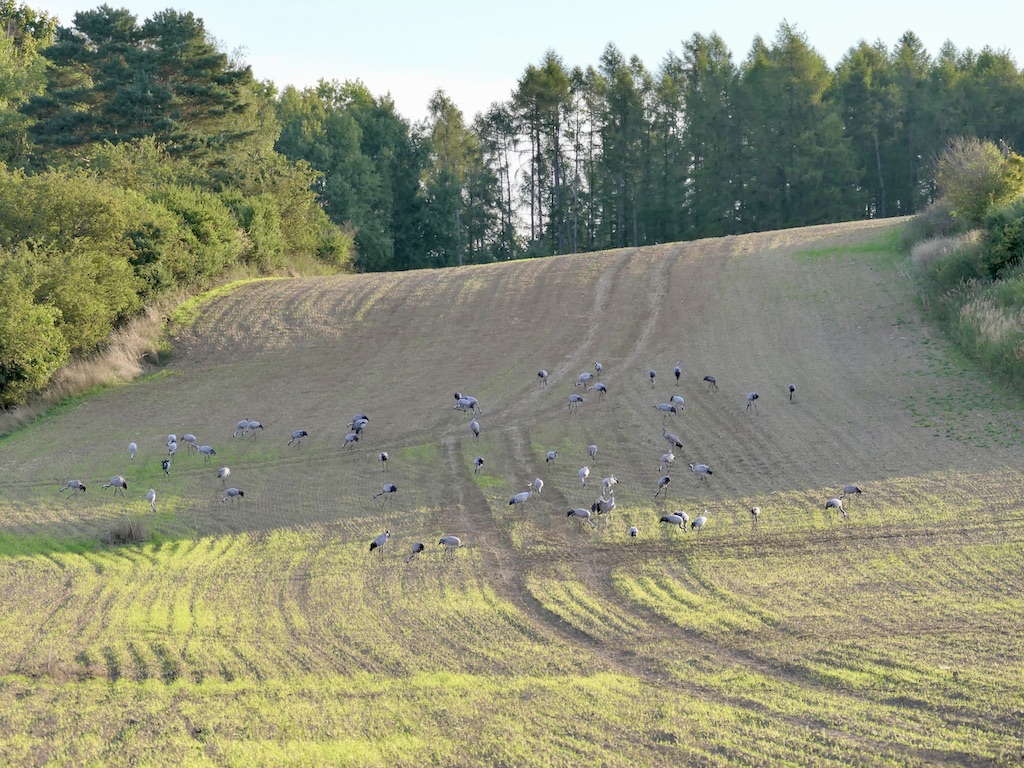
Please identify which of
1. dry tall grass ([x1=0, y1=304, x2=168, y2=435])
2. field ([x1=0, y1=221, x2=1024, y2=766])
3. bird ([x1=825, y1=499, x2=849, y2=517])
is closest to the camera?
field ([x1=0, y1=221, x2=1024, y2=766])

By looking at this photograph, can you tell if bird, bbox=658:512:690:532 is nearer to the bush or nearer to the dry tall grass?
the dry tall grass

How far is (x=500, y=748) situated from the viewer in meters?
11.1

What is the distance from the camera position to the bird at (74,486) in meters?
23.6

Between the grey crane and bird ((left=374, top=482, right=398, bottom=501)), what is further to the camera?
bird ((left=374, top=482, right=398, bottom=501))

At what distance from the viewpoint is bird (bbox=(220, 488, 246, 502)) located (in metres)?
21.9

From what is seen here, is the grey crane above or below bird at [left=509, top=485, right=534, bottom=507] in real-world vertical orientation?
below

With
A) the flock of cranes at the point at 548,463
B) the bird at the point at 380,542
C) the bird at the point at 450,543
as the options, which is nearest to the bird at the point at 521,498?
the flock of cranes at the point at 548,463

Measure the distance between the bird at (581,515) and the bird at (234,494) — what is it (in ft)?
24.2

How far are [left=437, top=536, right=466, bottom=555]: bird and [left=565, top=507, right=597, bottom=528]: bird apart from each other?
2178 millimetres

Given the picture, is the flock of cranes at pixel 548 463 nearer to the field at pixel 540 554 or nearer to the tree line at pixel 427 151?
the field at pixel 540 554

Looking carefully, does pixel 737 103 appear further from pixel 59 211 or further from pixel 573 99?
pixel 59 211

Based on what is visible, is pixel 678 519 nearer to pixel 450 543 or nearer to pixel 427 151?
pixel 450 543

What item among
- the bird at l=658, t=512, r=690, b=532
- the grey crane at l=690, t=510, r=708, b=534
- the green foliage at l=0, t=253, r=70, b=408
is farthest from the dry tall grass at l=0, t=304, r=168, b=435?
the grey crane at l=690, t=510, r=708, b=534

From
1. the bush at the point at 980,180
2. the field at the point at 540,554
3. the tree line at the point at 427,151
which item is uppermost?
the tree line at the point at 427,151
